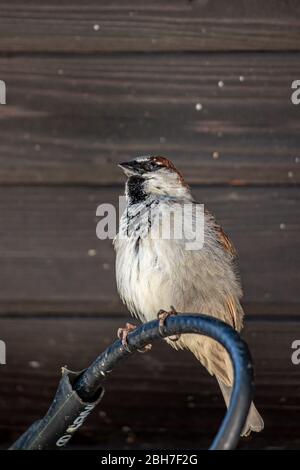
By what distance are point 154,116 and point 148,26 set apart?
6.9 inches

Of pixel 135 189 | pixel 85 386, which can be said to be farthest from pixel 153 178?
pixel 85 386

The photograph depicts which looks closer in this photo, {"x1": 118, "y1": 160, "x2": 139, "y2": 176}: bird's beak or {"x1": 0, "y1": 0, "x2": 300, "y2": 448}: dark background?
{"x1": 118, "y1": 160, "x2": 139, "y2": 176}: bird's beak

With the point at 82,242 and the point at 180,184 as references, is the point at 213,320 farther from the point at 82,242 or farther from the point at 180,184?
the point at 82,242

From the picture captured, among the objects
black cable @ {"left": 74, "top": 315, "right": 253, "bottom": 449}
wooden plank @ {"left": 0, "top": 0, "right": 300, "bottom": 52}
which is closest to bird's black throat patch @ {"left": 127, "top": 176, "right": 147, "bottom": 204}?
wooden plank @ {"left": 0, "top": 0, "right": 300, "bottom": 52}

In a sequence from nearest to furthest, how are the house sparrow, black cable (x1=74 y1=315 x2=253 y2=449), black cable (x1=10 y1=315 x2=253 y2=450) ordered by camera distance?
1. black cable (x1=74 y1=315 x2=253 y2=449)
2. black cable (x1=10 y1=315 x2=253 y2=450)
3. the house sparrow

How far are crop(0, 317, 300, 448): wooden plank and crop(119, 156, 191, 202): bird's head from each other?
1.09 ft

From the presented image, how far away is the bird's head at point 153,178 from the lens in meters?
1.64

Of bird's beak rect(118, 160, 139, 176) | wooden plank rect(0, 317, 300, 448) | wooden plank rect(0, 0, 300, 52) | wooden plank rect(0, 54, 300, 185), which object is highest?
wooden plank rect(0, 0, 300, 52)

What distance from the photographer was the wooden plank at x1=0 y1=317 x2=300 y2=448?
6.10 feet

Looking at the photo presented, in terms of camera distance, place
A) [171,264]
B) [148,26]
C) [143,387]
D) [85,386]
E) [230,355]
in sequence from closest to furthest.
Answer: [230,355], [85,386], [171,264], [148,26], [143,387]

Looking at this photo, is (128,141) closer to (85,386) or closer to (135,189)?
(135,189)

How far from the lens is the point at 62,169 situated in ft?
5.93

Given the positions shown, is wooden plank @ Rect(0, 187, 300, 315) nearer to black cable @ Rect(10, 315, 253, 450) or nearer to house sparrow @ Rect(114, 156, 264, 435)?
house sparrow @ Rect(114, 156, 264, 435)

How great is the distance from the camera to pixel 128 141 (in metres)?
1.80
